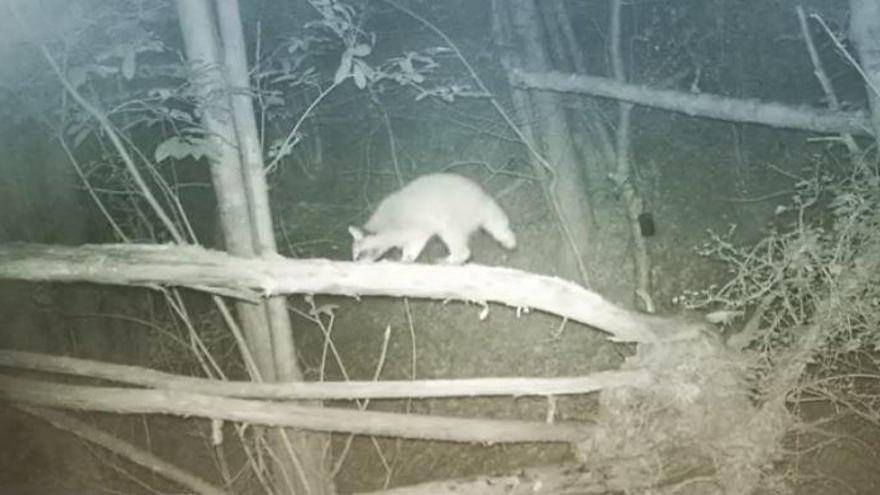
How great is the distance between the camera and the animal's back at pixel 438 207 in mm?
2688

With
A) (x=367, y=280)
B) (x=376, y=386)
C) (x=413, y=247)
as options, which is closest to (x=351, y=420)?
(x=376, y=386)

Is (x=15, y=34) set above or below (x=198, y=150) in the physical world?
above

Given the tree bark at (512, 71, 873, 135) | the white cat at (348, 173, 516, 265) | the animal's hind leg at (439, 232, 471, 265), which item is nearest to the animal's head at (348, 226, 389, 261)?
the white cat at (348, 173, 516, 265)

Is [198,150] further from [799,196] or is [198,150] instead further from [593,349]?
[799,196]

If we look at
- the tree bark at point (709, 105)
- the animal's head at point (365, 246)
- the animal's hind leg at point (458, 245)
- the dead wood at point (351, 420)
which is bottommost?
the dead wood at point (351, 420)

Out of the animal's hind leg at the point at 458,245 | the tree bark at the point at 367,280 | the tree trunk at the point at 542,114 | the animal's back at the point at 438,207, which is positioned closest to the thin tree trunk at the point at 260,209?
the tree bark at the point at 367,280

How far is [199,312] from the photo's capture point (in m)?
3.00

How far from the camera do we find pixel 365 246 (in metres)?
2.74

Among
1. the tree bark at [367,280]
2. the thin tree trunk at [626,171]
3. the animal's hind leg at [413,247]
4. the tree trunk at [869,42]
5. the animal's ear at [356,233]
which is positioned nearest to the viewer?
the tree trunk at [869,42]

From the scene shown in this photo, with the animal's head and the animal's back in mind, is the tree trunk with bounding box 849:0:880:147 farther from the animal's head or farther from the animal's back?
the animal's head

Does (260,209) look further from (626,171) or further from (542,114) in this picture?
(626,171)

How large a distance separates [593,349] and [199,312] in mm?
1545

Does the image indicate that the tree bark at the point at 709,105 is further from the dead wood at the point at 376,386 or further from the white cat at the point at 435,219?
the dead wood at the point at 376,386

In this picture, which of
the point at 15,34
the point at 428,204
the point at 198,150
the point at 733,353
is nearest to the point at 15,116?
the point at 15,34
